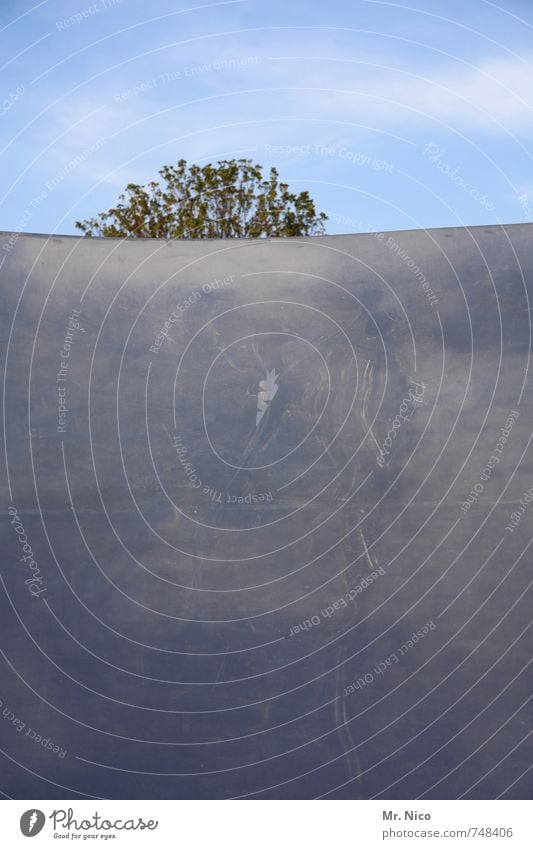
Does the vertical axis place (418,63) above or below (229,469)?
above

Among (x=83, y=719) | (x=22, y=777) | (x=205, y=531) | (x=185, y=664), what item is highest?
(x=205, y=531)

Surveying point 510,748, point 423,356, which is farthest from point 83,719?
point 423,356

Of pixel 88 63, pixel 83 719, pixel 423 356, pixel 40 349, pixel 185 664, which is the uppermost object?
pixel 88 63

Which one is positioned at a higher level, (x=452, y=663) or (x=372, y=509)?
(x=372, y=509)

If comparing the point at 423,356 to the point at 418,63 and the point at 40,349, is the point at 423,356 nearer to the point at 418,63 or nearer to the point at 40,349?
the point at 418,63

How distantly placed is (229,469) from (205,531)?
0.49 metres

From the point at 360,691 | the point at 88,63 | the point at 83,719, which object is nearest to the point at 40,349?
the point at 88,63

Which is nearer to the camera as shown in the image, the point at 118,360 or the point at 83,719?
the point at 83,719

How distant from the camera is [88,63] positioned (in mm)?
7020

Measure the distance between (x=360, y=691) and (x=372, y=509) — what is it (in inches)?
50.5

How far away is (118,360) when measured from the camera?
714cm

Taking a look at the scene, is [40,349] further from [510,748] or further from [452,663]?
[510,748]

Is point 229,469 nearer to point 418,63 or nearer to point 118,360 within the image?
point 118,360

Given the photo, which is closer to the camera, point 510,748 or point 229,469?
point 510,748
